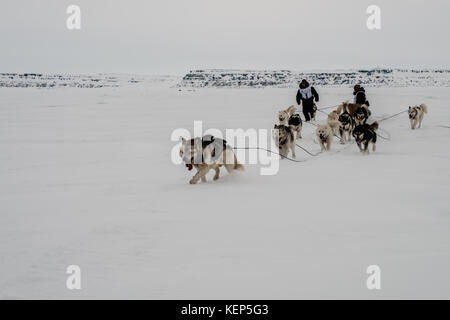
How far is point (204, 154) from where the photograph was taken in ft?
16.6

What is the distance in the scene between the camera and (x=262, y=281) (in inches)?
98.5

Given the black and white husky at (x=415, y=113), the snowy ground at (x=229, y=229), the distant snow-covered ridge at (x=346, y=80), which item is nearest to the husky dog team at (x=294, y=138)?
the black and white husky at (x=415, y=113)

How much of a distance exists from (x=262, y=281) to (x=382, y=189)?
2.83m

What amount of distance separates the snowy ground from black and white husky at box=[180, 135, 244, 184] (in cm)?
28

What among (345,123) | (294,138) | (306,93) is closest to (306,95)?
(306,93)

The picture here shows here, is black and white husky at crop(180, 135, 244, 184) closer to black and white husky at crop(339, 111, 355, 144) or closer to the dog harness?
black and white husky at crop(339, 111, 355, 144)

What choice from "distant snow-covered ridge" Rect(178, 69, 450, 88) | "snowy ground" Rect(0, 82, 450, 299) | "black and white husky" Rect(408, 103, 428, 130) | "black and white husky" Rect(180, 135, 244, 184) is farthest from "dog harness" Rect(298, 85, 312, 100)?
"distant snow-covered ridge" Rect(178, 69, 450, 88)

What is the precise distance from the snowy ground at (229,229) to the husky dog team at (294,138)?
1.04 feet

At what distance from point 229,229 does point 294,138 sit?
575 centimetres

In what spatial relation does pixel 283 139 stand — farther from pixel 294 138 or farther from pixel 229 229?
pixel 229 229

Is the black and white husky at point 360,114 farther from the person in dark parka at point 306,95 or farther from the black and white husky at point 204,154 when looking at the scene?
the black and white husky at point 204,154
